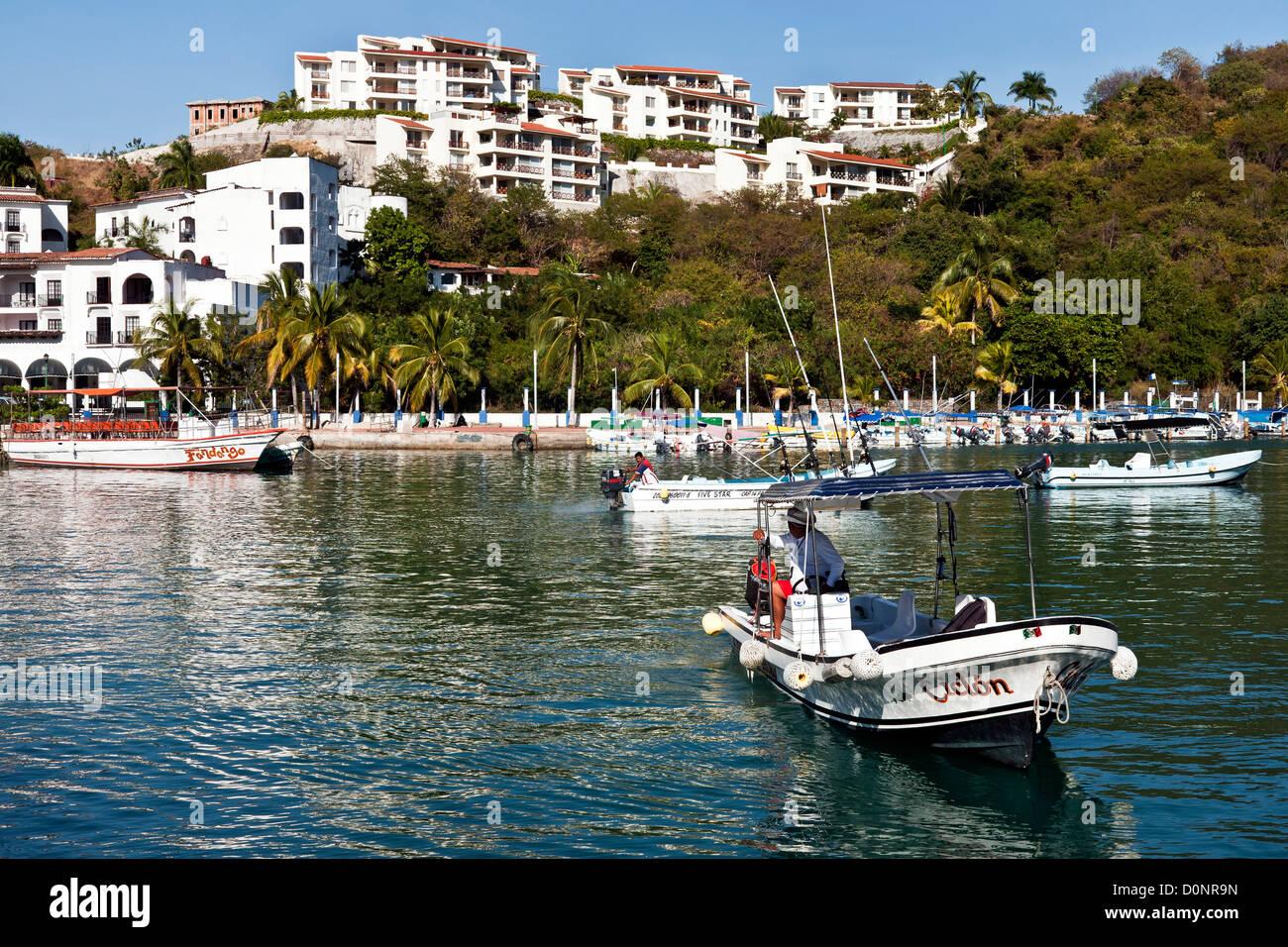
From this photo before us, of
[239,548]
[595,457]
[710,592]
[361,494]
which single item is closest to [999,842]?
[710,592]

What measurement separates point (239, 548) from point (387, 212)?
68.1 m

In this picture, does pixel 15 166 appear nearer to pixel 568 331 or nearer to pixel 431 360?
pixel 431 360

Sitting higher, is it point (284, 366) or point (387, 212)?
point (387, 212)

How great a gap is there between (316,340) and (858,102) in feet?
351

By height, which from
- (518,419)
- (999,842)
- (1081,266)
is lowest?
(999,842)

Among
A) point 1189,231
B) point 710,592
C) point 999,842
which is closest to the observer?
point 999,842

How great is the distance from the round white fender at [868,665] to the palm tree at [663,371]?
6575cm

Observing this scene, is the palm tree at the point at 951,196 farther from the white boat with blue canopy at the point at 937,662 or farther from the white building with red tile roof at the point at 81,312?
the white boat with blue canopy at the point at 937,662

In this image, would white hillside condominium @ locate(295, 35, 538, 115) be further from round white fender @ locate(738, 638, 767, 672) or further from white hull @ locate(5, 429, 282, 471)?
round white fender @ locate(738, 638, 767, 672)

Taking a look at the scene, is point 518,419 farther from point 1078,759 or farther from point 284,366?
point 1078,759

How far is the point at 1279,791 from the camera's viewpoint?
1242 cm

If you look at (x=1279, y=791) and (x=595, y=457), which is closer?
(x=1279, y=791)

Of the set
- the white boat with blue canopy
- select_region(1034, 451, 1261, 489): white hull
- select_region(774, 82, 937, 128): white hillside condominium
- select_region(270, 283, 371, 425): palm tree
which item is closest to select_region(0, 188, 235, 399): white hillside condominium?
select_region(270, 283, 371, 425): palm tree

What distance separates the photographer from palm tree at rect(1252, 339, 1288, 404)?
A: 87.2 metres
